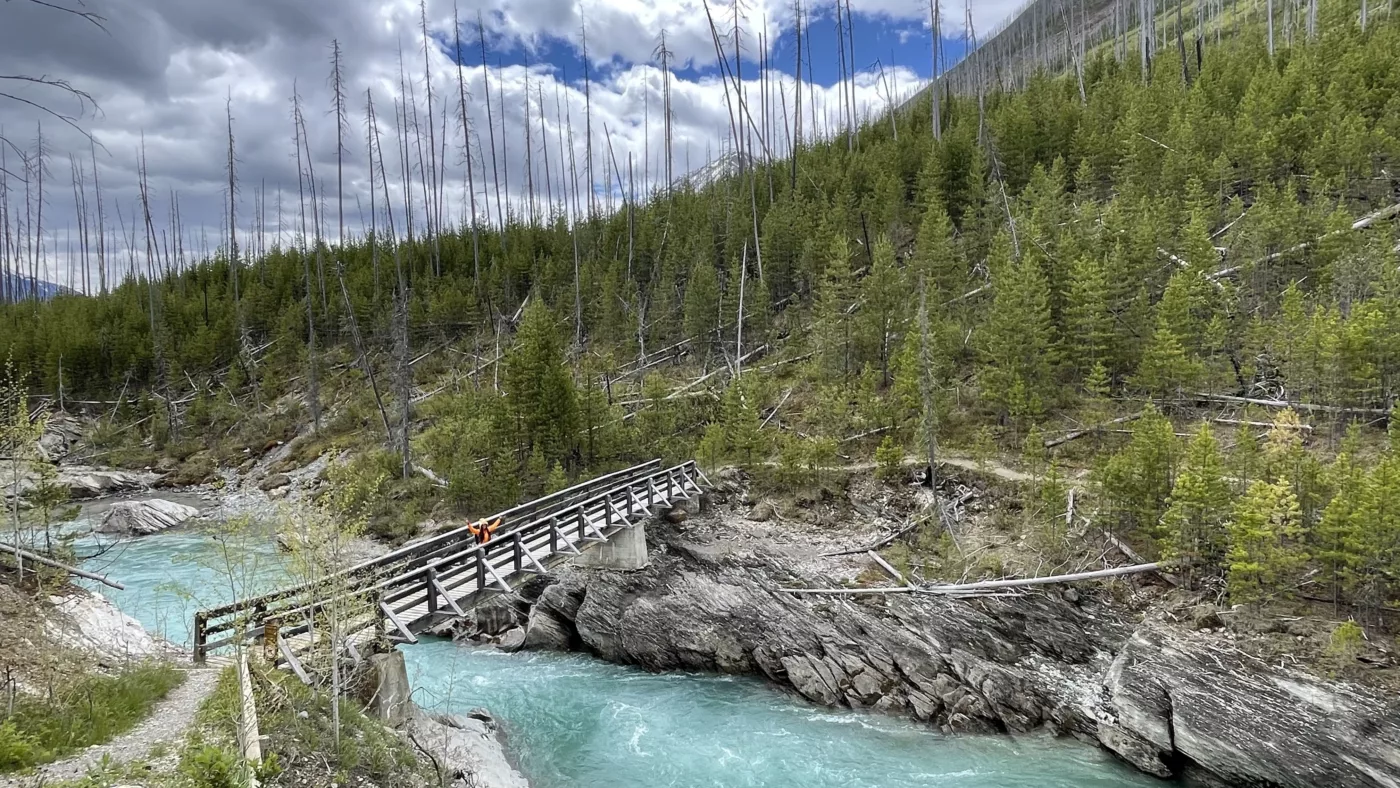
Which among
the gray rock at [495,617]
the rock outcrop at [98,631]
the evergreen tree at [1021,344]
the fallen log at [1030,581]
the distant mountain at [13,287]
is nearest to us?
the rock outcrop at [98,631]

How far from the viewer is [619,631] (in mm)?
18859

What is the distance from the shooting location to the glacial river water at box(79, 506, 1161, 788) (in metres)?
12.8

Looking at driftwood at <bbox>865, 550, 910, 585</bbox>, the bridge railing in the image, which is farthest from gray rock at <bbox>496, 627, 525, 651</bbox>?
driftwood at <bbox>865, 550, 910, 585</bbox>

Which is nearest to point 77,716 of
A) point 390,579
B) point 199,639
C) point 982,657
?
point 199,639

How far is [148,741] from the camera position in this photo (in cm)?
767

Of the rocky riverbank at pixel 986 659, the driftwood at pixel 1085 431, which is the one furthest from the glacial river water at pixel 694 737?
the driftwood at pixel 1085 431

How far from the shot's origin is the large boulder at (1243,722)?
11.7 metres

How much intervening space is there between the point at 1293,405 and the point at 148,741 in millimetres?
27185

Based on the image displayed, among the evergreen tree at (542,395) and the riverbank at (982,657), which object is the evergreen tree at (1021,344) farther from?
the evergreen tree at (542,395)

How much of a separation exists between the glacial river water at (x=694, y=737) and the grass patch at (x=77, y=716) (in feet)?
6.82

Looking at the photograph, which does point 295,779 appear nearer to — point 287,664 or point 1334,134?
point 287,664

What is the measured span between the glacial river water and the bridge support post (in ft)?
8.84

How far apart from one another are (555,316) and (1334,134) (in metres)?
39.4

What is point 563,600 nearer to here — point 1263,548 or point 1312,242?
point 1263,548
